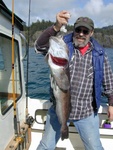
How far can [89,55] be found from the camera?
3666mm

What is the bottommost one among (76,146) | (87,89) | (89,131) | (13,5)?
(76,146)

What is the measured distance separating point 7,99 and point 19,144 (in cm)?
73

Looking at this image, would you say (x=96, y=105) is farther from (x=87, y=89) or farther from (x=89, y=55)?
(x=89, y=55)

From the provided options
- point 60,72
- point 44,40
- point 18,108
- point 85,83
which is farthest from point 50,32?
point 18,108

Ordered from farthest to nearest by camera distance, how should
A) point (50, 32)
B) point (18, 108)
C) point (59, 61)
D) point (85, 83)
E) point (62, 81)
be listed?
1. point (18, 108)
2. point (85, 83)
3. point (50, 32)
4. point (62, 81)
5. point (59, 61)

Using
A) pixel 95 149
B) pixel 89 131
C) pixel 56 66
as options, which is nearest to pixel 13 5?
pixel 56 66

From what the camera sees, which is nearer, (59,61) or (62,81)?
(59,61)

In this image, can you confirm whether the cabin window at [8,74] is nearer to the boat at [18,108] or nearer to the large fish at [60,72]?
the boat at [18,108]

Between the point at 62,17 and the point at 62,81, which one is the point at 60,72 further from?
the point at 62,17

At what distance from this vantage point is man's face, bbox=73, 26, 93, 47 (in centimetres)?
342

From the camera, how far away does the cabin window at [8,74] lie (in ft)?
14.0

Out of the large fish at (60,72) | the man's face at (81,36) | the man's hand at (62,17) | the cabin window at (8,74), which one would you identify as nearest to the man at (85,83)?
the man's face at (81,36)

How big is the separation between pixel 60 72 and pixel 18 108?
184 centimetres

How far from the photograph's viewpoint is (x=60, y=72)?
2.89 meters
